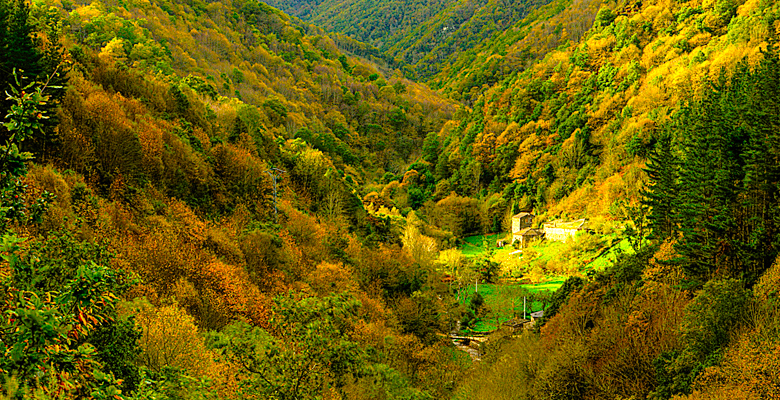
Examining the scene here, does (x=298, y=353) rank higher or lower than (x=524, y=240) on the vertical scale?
higher

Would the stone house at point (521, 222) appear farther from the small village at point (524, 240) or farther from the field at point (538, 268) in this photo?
the field at point (538, 268)

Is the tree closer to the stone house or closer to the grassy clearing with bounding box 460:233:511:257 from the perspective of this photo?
the grassy clearing with bounding box 460:233:511:257

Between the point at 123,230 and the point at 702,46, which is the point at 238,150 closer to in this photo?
the point at 123,230

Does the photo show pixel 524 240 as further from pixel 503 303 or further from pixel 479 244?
pixel 503 303

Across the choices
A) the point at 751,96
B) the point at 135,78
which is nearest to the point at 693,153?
the point at 751,96

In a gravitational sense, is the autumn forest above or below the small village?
above

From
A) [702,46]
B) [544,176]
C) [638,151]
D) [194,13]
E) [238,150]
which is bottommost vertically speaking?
[544,176]

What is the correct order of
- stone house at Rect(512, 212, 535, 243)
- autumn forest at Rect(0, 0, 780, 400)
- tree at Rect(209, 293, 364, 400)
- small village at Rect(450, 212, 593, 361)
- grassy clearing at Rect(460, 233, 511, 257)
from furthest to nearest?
1. stone house at Rect(512, 212, 535, 243)
2. grassy clearing at Rect(460, 233, 511, 257)
3. small village at Rect(450, 212, 593, 361)
4. tree at Rect(209, 293, 364, 400)
5. autumn forest at Rect(0, 0, 780, 400)

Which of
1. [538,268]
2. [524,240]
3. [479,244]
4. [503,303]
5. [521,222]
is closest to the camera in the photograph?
[503,303]

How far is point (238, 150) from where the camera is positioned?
30.6 meters

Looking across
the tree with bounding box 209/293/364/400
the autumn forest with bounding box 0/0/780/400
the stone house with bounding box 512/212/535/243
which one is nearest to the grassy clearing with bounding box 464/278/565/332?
the autumn forest with bounding box 0/0/780/400

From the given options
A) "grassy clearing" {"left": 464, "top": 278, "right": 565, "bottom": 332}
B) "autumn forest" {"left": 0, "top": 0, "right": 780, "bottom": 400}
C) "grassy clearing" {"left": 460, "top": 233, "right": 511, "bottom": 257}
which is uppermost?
"autumn forest" {"left": 0, "top": 0, "right": 780, "bottom": 400}

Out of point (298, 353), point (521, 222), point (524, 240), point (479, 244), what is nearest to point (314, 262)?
point (298, 353)

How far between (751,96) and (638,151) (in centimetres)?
4534
